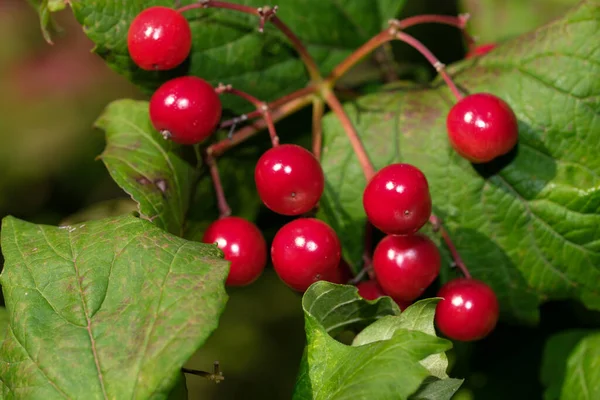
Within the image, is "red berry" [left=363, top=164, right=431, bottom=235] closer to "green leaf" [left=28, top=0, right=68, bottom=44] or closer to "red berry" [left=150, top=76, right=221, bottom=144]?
"red berry" [left=150, top=76, right=221, bottom=144]

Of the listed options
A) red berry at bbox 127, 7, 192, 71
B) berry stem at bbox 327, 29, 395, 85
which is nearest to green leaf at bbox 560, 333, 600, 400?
berry stem at bbox 327, 29, 395, 85

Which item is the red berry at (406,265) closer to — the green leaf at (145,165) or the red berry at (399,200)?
the red berry at (399,200)

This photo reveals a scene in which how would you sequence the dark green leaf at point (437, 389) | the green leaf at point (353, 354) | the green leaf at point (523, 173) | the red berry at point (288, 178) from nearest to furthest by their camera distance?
the green leaf at point (353, 354) < the dark green leaf at point (437, 389) < the red berry at point (288, 178) < the green leaf at point (523, 173)

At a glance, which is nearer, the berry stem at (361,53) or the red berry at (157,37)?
the red berry at (157,37)

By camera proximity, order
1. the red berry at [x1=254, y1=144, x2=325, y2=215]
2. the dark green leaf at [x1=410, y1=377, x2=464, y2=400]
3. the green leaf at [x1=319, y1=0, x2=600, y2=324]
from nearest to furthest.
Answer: the dark green leaf at [x1=410, y1=377, x2=464, y2=400], the red berry at [x1=254, y1=144, x2=325, y2=215], the green leaf at [x1=319, y1=0, x2=600, y2=324]

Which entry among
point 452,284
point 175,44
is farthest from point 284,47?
point 452,284

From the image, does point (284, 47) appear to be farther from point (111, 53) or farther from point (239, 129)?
point (111, 53)

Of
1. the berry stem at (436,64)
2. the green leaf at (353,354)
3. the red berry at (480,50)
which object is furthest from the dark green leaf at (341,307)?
the red berry at (480,50)
